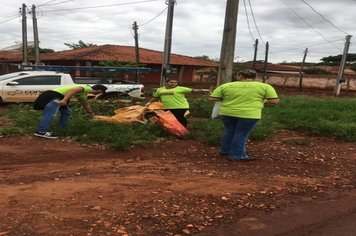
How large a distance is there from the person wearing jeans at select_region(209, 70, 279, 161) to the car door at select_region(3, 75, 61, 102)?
9908mm

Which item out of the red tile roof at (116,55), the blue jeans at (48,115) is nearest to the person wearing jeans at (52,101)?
the blue jeans at (48,115)

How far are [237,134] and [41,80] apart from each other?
10.4 metres

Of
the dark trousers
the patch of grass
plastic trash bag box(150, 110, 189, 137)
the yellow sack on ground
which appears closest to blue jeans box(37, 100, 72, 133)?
the yellow sack on ground

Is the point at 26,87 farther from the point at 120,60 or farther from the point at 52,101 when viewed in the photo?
the point at 120,60

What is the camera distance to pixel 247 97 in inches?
262

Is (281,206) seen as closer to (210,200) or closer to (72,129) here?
(210,200)

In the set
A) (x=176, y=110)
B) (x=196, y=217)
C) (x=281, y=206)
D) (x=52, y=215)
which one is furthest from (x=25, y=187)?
(x=176, y=110)

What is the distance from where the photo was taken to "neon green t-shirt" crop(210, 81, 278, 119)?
6.62m

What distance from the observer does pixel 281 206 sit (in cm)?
480

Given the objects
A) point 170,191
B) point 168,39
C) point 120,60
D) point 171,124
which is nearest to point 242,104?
point 170,191

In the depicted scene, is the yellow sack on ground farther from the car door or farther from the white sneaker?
the car door

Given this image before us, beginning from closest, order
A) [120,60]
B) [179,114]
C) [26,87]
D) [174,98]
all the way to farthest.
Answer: [174,98] < [179,114] < [26,87] < [120,60]

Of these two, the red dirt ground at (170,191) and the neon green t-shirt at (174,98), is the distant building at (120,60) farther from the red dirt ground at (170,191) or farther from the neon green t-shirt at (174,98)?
the red dirt ground at (170,191)

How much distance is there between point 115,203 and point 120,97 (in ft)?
41.0
